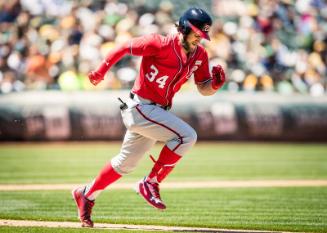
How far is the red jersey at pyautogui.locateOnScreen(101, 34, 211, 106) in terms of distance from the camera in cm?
657

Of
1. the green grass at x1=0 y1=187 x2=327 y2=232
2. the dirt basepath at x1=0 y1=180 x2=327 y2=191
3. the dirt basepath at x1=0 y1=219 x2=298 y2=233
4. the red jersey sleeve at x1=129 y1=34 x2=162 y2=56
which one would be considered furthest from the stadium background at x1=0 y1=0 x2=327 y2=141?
the red jersey sleeve at x1=129 y1=34 x2=162 y2=56

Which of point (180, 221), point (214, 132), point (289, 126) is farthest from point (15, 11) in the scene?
point (180, 221)

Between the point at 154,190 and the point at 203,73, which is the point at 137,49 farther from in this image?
the point at 154,190

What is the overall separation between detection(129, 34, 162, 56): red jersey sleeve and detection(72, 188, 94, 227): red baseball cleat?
61.1 inches

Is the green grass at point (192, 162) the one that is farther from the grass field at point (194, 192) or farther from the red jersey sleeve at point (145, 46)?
the red jersey sleeve at point (145, 46)

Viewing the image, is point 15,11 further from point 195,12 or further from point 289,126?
point 195,12

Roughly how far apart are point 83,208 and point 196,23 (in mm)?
2140

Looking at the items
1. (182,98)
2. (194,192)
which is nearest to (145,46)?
(194,192)

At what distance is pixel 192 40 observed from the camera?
21.9ft

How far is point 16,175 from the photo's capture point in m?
11.3

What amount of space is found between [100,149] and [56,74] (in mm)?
2333

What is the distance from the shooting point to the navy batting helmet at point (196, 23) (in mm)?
6555

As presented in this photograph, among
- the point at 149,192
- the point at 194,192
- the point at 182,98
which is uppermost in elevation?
Result: the point at 149,192

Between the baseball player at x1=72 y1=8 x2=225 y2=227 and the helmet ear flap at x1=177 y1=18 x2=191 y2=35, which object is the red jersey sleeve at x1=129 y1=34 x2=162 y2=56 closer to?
the baseball player at x1=72 y1=8 x2=225 y2=227
